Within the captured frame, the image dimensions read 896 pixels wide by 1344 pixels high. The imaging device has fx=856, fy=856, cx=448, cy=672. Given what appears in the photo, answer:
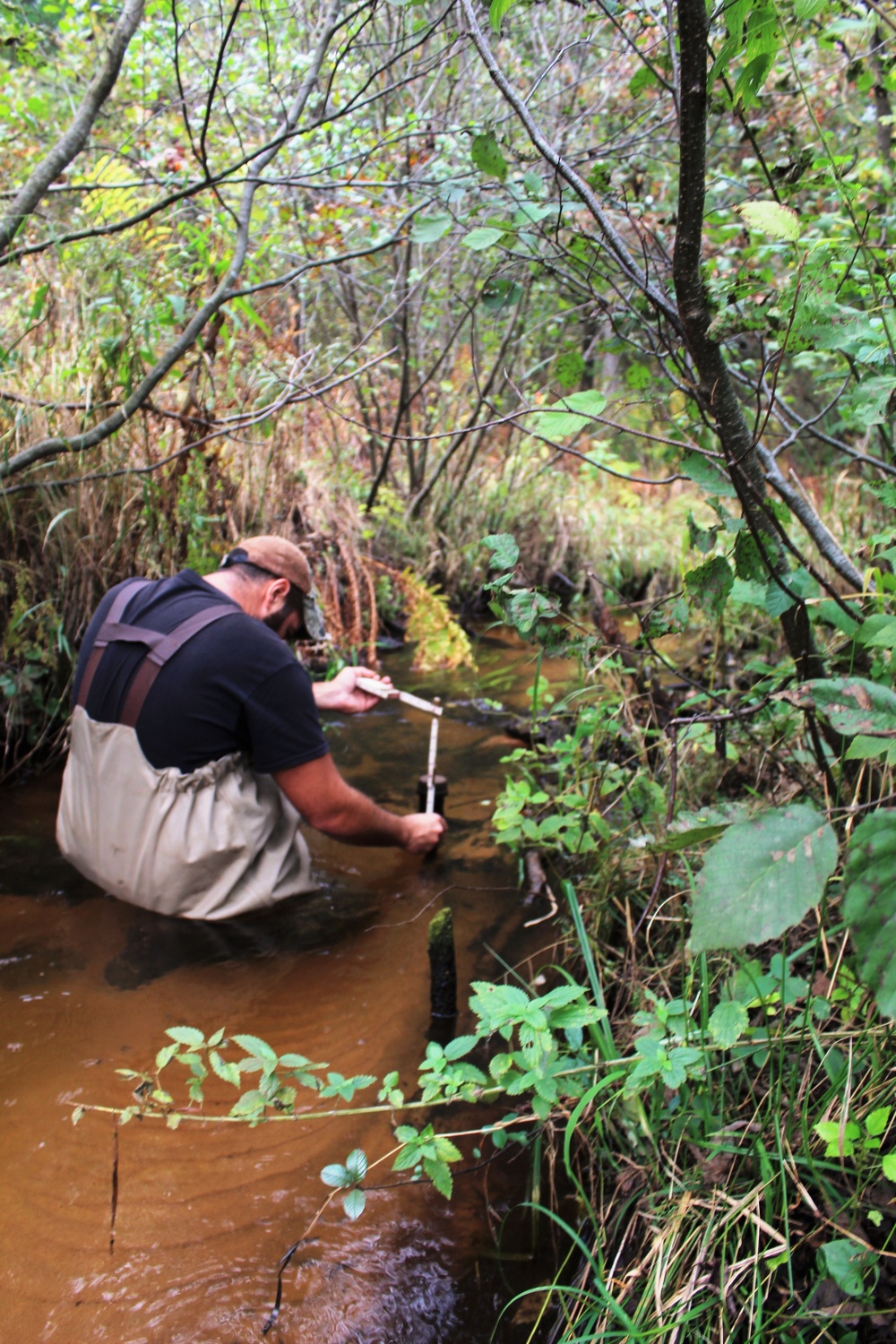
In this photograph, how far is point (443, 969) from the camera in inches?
94.7

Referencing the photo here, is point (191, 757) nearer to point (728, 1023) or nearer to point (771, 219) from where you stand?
point (728, 1023)

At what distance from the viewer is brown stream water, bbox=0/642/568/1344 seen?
171 cm

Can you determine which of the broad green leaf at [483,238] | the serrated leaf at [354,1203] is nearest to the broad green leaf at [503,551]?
the broad green leaf at [483,238]

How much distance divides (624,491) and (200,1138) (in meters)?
8.11

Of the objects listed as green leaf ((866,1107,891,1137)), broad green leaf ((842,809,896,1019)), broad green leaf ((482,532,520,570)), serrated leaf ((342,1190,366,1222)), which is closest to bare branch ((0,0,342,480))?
broad green leaf ((482,532,520,570))

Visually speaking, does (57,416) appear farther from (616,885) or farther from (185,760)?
(616,885)

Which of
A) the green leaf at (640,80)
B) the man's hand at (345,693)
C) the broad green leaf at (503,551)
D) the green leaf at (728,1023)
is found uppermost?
the green leaf at (640,80)

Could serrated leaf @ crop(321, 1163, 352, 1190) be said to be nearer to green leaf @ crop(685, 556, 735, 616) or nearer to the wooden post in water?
the wooden post in water

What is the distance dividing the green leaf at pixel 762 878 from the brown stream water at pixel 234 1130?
1.04 m

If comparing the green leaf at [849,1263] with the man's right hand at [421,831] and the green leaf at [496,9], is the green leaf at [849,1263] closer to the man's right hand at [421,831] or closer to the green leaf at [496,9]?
the green leaf at [496,9]

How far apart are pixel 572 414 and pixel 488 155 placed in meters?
0.61

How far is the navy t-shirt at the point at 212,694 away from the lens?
2.74m

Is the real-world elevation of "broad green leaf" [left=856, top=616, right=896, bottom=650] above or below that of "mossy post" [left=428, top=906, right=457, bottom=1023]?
above

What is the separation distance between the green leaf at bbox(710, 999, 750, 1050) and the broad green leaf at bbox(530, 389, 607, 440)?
1052 millimetres
